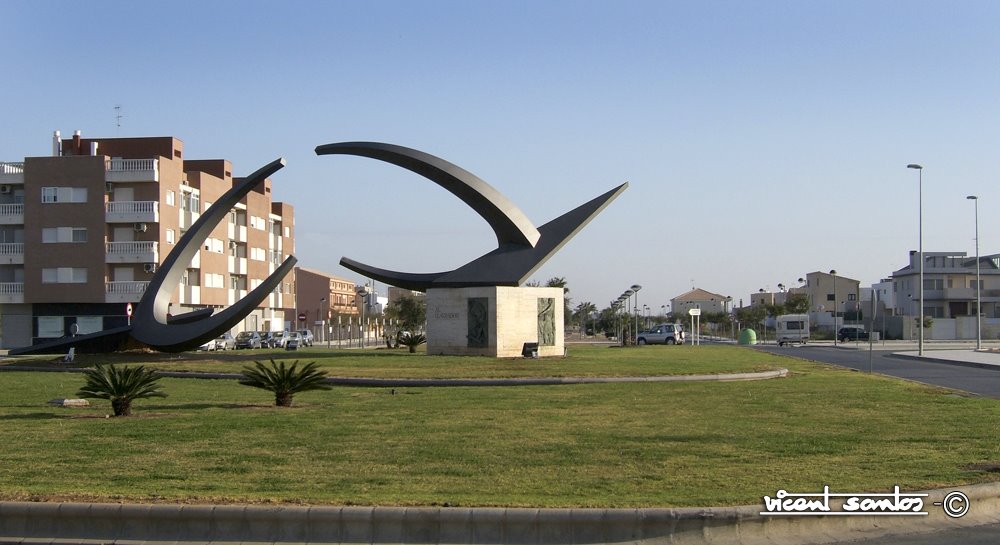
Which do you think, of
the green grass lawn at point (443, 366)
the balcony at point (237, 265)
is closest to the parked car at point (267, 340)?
the balcony at point (237, 265)

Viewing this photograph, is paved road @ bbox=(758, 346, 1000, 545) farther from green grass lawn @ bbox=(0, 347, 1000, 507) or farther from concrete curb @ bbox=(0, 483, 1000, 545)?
green grass lawn @ bbox=(0, 347, 1000, 507)

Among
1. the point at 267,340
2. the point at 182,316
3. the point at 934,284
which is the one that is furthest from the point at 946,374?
the point at 934,284

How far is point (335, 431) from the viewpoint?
46.6 ft

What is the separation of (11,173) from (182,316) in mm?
34966

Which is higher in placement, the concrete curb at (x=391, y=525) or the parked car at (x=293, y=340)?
the concrete curb at (x=391, y=525)

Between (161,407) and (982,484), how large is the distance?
533 inches

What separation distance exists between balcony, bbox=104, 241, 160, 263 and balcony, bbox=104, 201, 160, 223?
149 centimetres

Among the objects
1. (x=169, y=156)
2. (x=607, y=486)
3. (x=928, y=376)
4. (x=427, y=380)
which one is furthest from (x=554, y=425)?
(x=169, y=156)

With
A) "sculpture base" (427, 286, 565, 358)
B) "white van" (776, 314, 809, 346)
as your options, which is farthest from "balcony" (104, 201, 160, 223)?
"white van" (776, 314, 809, 346)

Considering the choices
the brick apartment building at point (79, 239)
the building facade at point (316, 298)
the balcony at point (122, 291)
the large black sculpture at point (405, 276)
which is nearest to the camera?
the large black sculpture at point (405, 276)

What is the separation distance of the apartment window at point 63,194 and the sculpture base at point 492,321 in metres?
34.6

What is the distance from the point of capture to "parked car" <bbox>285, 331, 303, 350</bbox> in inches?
2191

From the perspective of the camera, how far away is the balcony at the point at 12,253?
63094 millimetres

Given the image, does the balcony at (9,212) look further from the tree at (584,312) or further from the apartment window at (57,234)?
the tree at (584,312)
